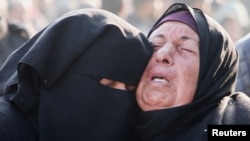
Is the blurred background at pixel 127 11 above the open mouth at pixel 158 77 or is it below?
below

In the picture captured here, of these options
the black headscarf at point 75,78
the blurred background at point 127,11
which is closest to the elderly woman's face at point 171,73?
the black headscarf at point 75,78

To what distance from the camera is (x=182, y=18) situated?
3.68 metres

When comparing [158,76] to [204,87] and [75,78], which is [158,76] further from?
[75,78]

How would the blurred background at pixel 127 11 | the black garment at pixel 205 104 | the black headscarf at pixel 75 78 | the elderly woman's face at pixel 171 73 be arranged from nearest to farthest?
the black headscarf at pixel 75 78
the black garment at pixel 205 104
the elderly woman's face at pixel 171 73
the blurred background at pixel 127 11

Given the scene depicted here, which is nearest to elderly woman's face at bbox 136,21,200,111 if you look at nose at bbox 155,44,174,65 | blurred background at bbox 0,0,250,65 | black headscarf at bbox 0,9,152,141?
nose at bbox 155,44,174,65

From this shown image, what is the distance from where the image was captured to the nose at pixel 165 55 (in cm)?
344

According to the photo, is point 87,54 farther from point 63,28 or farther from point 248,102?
point 248,102

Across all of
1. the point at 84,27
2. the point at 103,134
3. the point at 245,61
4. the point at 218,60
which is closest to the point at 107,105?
the point at 103,134

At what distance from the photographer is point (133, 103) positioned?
333 cm

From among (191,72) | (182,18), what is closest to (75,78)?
(191,72)

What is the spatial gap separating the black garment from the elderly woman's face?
50mm

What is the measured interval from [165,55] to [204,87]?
26 cm

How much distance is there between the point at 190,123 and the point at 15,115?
2.92ft

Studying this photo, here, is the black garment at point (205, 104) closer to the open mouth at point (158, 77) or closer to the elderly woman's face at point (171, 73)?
the elderly woman's face at point (171, 73)
